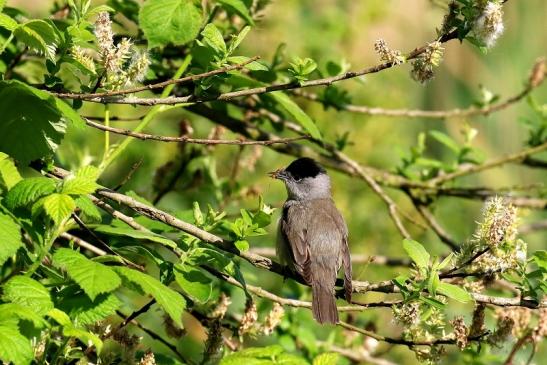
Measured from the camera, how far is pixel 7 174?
2.81 meters

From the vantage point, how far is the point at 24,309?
252 cm

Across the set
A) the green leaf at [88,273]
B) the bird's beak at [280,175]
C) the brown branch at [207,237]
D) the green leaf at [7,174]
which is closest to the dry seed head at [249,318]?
the brown branch at [207,237]

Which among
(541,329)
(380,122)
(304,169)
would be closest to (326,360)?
(541,329)

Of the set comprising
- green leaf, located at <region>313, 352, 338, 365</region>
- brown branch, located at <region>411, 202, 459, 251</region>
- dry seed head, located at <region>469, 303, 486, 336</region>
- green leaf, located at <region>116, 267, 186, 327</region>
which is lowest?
green leaf, located at <region>116, 267, 186, 327</region>

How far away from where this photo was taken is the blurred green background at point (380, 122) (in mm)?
6953

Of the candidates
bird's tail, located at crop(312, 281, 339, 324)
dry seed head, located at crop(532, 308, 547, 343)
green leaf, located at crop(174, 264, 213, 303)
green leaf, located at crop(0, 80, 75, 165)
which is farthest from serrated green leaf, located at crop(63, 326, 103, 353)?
dry seed head, located at crop(532, 308, 547, 343)

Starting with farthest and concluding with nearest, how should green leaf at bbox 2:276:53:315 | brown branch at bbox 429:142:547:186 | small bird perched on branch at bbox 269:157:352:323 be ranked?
brown branch at bbox 429:142:547:186
small bird perched on branch at bbox 269:157:352:323
green leaf at bbox 2:276:53:315

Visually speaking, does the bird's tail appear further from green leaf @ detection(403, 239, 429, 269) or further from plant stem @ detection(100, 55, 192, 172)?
plant stem @ detection(100, 55, 192, 172)

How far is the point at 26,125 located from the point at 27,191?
0.41 m

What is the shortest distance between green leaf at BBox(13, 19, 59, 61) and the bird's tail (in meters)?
1.64

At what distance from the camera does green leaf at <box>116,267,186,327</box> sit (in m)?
2.63

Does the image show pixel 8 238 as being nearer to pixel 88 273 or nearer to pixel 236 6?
pixel 88 273

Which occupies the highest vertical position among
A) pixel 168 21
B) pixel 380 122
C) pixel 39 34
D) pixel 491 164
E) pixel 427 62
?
pixel 380 122

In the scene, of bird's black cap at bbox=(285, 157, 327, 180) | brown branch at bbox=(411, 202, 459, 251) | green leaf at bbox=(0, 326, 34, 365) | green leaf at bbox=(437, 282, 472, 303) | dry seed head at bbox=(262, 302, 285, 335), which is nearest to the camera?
green leaf at bbox=(0, 326, 34, 365)
